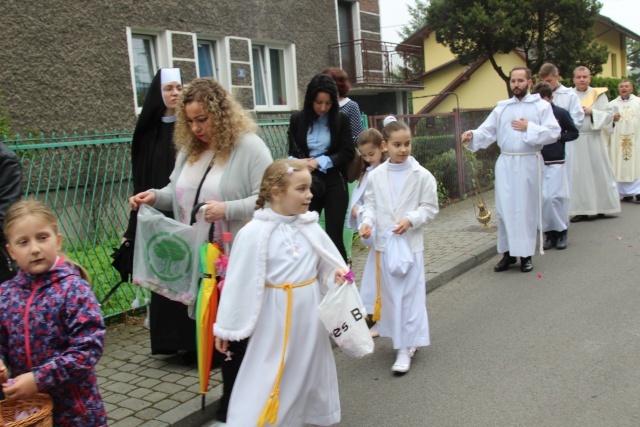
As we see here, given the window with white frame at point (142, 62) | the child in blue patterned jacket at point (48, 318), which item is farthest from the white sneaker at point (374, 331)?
the window with white frame at point (142, 62)

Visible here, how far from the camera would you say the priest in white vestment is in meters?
10.5

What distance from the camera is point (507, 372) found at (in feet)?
15.2

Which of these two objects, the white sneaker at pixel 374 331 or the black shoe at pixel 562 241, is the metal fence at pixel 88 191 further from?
the black shoe at pixel 562 241

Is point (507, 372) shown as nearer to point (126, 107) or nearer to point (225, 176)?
point (225, 176)

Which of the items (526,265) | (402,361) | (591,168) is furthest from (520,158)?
(591,168)

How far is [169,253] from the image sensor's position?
13.0 ft

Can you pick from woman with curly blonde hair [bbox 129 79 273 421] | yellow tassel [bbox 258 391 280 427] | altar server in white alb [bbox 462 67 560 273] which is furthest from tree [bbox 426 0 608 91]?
yellow tassel [bbox 258 391 280 427]

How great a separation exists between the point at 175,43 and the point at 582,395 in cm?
1099

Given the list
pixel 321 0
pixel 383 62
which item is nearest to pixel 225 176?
pixel 321 0

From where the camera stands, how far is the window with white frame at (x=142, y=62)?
1255cm

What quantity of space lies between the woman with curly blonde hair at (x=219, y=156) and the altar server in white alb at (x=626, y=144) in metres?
9.83

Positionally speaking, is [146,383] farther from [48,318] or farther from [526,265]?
[526,265]

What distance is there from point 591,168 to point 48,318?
31.3 ft

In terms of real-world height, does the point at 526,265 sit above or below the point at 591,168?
below
